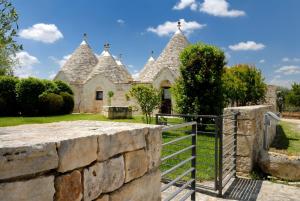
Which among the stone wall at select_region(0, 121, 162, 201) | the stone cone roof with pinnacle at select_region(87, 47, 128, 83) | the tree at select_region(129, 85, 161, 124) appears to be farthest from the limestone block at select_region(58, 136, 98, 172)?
the stone cone roof with pinnacle at select_region(87, 47, 128, 83)

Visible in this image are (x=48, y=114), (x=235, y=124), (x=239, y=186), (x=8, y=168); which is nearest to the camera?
(x=8, y=168)

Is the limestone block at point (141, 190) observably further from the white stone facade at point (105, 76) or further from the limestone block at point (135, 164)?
the white stone facade at point (105, 76)

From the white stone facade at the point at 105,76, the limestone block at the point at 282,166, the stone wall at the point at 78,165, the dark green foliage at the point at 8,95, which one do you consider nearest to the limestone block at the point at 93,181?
the stone wall at the point at 78,165

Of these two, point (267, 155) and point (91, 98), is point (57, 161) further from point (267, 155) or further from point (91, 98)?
point (91, 98)

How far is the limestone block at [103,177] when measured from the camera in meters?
1.96

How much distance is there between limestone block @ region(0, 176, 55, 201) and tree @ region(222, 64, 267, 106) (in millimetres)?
17886

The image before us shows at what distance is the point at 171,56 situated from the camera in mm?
25156

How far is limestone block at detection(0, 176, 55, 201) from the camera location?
4.89ft

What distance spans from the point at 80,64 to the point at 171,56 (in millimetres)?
10597

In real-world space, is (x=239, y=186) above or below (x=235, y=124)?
below

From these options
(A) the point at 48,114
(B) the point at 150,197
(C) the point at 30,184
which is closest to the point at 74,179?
(C) the point at 30,184

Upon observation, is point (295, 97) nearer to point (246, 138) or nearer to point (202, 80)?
point (202, 80)

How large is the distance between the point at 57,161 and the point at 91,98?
90.3ft

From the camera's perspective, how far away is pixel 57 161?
1.73 metres
